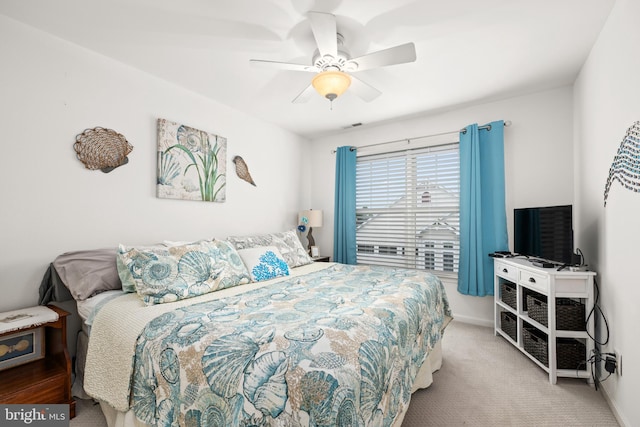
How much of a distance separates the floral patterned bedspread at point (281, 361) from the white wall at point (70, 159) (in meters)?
1.28

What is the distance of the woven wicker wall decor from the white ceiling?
25.7 inches

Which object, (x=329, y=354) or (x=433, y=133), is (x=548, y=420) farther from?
(x=433, y=133)

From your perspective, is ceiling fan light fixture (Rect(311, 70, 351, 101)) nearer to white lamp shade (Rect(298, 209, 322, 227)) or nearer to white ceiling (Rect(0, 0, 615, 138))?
white ceiling (Rect(0, 0, 615, 138))

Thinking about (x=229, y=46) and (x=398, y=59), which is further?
(x=229, y=46)

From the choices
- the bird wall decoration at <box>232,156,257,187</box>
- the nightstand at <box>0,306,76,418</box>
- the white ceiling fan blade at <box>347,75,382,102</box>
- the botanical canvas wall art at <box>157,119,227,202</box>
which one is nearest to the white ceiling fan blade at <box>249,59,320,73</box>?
the white ceiling fan blade at <box>347,75,382,102</box>

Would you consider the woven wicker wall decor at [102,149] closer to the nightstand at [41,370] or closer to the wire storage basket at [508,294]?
the nightstand at [41,370]

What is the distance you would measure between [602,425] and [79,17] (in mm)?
4170

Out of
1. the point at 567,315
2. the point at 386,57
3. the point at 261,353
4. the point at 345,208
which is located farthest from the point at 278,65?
the point at 567,315

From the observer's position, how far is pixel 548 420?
1.75 meters

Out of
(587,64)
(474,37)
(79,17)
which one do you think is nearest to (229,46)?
(79,17)

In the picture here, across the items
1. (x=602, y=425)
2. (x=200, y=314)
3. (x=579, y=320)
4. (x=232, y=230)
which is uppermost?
(x=232, y=230)

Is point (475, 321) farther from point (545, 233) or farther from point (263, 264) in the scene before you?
point (263, 264)

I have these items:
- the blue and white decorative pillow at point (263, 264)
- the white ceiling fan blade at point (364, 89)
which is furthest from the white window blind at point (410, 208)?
the blue and white decorative pillow at point (263, 264)

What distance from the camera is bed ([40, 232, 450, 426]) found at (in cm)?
97
